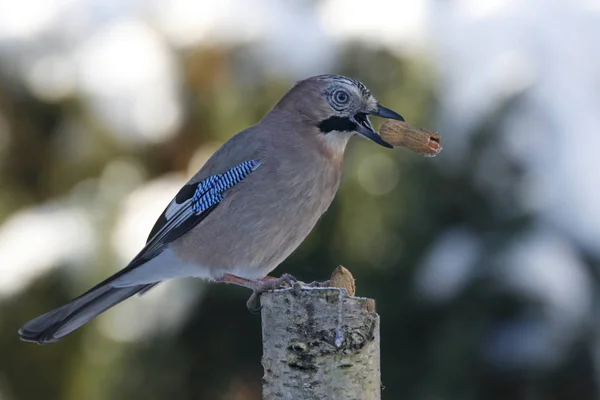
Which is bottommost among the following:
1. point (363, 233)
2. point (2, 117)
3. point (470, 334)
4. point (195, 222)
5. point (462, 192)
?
point (195, 222)

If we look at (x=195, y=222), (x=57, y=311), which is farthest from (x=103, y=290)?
(x=195, y=222)

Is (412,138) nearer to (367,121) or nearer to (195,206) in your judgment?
(367,121)

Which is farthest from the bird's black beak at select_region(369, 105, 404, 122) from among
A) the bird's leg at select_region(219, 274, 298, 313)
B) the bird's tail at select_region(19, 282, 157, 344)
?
the bird's tail at select_region(19, 282, 157, 344)

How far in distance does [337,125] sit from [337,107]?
69mm

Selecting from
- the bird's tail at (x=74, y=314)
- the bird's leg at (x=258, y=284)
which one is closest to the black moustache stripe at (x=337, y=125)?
the bird's leg at (x=258, y=284)

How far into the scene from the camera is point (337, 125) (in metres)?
3.36

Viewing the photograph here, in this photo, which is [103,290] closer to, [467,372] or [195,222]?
[195,222]

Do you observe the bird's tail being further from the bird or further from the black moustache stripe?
the black moustache stripe

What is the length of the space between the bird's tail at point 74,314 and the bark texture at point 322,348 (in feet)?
3.73

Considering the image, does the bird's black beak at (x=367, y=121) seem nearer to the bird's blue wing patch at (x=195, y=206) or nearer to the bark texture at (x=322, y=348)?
the bird's blue wing patch at (x=195, y=206)

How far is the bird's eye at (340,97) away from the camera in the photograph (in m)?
3.32

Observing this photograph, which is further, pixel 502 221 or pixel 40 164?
pixel 40 164

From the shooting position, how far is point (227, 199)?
329cm

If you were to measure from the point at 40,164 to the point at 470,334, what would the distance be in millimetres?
2842
